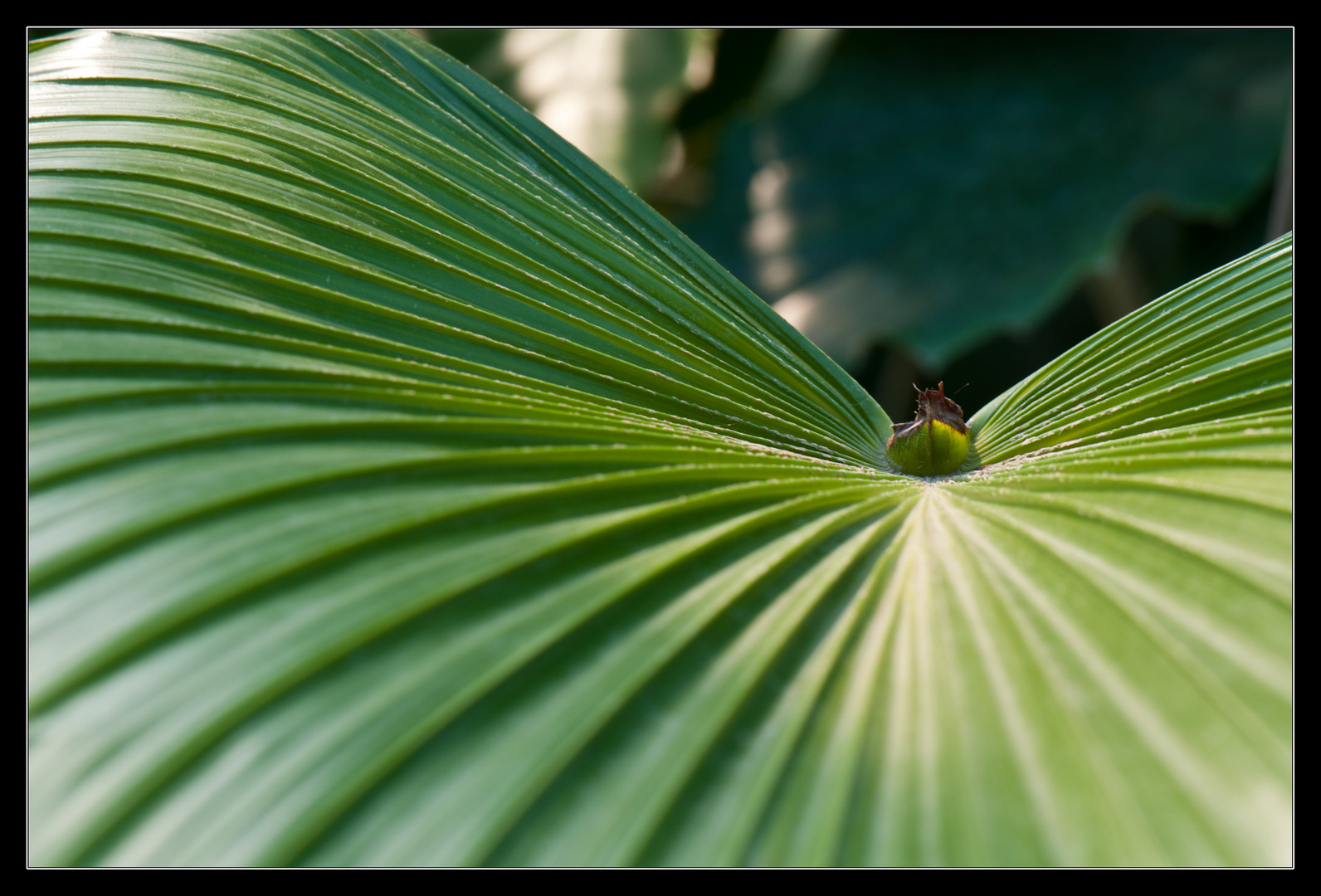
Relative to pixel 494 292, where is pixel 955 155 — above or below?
above

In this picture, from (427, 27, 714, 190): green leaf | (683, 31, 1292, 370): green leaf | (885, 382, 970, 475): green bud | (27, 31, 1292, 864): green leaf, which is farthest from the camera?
(427, 27, 714, 190): green leaf

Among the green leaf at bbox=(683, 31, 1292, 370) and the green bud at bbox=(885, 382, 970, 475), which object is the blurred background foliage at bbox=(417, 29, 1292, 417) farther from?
the green bud at bbox=(885, 382, 970, 475)

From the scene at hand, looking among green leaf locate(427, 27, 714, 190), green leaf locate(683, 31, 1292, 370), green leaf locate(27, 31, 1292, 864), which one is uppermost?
green leaf locate(427, 27, 714, 190)

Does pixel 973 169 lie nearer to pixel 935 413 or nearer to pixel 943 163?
pixel 943 163

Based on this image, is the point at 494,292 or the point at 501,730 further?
the point at 494,292

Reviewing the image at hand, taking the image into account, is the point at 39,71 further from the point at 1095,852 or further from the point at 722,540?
the point at 1095,852

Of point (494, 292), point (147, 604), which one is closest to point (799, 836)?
point (147, 604)

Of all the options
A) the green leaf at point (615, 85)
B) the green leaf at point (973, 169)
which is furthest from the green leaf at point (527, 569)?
the green leaf at point (615, 85)

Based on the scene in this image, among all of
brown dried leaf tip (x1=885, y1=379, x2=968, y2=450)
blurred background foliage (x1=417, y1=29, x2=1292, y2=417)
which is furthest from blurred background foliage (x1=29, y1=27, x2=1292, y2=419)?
brown dried leaf tip (x1=885, y1=379, x2=968, y2=450)
